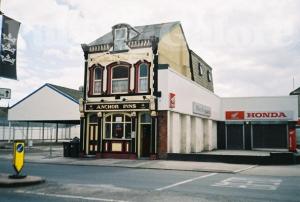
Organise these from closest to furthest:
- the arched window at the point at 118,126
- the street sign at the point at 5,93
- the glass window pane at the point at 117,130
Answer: the street sign at the point at 5,93, the arched window at the point at 118,126, the glass window pane at the point at 117,130

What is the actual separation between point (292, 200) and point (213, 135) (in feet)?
92.9

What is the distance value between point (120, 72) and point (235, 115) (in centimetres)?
1716

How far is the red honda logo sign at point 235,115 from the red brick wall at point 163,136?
1636 centimetres

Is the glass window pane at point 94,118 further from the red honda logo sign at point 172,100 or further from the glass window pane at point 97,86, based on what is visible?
the red honda logo sign at point 172,100

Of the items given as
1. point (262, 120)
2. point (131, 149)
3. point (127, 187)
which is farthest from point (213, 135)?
point (127, 187)

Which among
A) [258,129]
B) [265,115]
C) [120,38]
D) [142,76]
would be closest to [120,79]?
[142,76]

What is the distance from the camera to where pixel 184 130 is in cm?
2800

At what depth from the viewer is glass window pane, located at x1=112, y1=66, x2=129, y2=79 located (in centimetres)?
2588

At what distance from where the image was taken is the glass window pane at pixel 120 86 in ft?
84.4

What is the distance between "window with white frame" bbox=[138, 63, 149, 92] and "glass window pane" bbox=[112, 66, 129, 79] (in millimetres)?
1094

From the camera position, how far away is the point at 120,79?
26.0 m

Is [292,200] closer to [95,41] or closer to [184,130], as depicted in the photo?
[184,130]

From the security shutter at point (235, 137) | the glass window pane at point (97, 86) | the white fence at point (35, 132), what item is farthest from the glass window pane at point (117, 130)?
the white fence at point (35, 132)

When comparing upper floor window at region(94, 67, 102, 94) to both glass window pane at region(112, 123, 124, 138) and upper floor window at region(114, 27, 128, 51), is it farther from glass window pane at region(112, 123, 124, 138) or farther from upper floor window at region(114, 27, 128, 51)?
glass window pane at region(112, 123, 124, 138)
